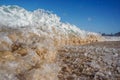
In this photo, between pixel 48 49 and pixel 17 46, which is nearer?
pixel 17 46

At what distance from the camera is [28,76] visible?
5773 millimetres

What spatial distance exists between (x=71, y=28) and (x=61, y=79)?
14573 millimetres

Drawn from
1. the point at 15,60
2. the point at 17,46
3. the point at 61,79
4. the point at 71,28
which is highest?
the point at 71,28

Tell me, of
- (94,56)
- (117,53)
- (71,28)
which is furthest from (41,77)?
(71,28)

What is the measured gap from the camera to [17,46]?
701cm

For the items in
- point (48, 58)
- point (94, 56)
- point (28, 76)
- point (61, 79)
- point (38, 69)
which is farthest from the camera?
point (94, 56)

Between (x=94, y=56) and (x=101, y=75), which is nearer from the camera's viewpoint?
(x=101, y=75)

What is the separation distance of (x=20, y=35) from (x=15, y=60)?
1.59m

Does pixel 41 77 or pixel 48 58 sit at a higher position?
pixel 48 58

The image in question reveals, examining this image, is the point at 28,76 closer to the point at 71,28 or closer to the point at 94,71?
the point at 94,71

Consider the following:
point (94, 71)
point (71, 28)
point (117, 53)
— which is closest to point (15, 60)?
point (94, 71)

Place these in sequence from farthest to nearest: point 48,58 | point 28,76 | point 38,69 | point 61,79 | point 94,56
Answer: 1. point 94,56
2. point 48,58
3. point 61,79
4. point 38,69
5. point 28,76

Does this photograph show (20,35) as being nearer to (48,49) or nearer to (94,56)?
(48,49)

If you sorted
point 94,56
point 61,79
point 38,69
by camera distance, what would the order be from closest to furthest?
point 38,69
point 61,79
point 94,56
